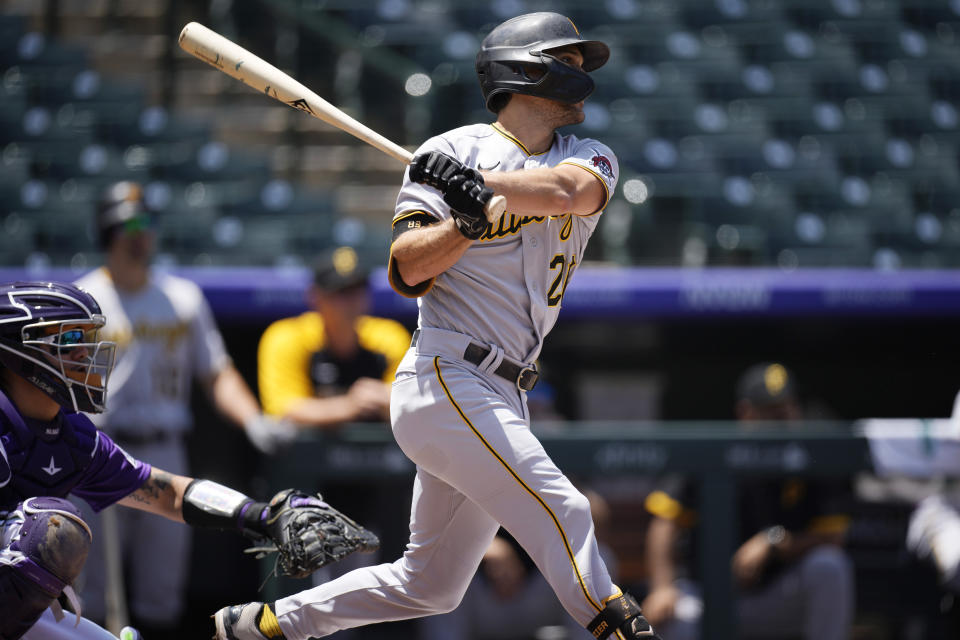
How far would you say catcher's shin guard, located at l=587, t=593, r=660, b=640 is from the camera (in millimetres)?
2369

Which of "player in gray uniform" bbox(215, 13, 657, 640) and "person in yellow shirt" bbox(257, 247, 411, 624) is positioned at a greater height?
"player in gray uniform" bbox(215, 13, 657, 640)

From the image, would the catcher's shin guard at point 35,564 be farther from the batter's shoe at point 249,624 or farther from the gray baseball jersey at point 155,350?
the gray baseball jersey at point 155,350

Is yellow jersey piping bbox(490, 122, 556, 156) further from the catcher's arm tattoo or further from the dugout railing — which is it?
the dugout railing

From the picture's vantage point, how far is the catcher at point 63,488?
2.19 meters

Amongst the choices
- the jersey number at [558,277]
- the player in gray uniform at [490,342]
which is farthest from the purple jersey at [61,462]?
the jersey number at [558,277]

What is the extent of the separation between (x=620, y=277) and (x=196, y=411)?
7.11ft

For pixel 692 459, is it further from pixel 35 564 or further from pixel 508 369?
pixel 35 564

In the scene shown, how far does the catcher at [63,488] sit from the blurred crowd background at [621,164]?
229 cm

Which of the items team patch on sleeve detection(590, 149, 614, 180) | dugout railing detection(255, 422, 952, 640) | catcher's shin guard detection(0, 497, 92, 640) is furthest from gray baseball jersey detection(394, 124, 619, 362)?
dugout railing detection(255, 422, 952, 640)

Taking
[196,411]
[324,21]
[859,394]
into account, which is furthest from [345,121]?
[324,21]

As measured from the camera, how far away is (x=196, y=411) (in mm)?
5496

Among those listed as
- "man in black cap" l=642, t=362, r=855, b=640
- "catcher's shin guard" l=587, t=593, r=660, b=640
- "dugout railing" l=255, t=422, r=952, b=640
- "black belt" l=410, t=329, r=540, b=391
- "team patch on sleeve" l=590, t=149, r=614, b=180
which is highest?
"team patch on sleeve" l=590, t=149, r=614, b=180

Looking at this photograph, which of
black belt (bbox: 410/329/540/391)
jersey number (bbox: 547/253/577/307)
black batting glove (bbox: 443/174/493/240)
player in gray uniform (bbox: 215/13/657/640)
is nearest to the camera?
black batting glove (bbox: 443/174/493/240)

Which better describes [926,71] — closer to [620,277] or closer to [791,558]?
[620,277]
